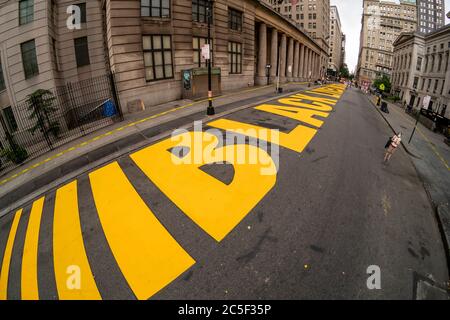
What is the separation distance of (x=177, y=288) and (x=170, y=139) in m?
7.81

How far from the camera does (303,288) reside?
393cm

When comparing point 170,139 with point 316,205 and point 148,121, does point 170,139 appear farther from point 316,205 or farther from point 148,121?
point 316,205

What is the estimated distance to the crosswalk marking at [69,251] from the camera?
396cm

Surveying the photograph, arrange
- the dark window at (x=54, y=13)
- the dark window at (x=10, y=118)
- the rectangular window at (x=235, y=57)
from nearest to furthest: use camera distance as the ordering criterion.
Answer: the dark window at (x=54, y=13)
the dark window at (x=10, y=118)
the rectangular window at (x=235, y=57)

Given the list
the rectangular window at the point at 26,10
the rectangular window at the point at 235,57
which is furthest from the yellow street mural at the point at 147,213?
the rectangular window at the point at 235,57

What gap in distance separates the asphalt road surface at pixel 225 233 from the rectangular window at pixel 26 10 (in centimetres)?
1941

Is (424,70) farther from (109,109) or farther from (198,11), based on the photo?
(109,109)

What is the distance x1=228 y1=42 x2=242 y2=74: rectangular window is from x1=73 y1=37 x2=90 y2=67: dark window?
50.8ft

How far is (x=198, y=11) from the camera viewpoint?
833 inches

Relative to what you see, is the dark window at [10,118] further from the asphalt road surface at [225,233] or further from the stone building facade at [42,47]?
the asphalt road surface at [225,233]

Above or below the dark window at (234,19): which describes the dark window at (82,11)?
below

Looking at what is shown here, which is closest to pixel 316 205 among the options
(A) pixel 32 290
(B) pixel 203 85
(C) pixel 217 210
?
(C) pixel 217 210

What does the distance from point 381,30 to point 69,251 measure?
157m

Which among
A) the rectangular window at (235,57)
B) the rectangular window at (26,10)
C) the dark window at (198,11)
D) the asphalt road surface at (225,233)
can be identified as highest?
the dark window at (198,11)
